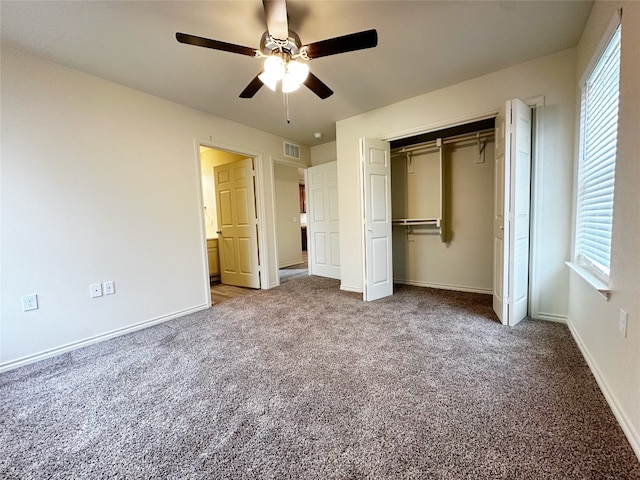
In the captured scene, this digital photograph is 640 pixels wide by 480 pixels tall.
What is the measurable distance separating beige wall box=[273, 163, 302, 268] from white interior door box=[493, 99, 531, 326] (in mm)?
4250

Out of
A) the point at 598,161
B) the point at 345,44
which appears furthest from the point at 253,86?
the point at 598,161

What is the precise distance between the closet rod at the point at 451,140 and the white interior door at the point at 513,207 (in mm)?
876

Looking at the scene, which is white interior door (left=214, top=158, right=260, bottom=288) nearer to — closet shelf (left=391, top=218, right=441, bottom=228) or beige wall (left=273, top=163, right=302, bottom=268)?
beige wall (left=273, top=163, right=302, bottom=268)

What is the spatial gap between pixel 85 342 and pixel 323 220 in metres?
3.58

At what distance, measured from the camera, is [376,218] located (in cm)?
341

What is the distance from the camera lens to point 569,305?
245cm

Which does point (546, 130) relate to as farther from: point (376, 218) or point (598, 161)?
point (376, 218)

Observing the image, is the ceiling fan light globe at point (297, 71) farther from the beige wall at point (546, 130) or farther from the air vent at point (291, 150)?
the air vent at point (291, 150)

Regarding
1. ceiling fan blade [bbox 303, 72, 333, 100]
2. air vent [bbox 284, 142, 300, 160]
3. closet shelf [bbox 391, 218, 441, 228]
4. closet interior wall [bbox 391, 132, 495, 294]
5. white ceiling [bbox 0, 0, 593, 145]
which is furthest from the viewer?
air vent [bbox 284, 142, 300, 160]

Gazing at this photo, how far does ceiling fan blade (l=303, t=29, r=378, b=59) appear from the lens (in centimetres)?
156

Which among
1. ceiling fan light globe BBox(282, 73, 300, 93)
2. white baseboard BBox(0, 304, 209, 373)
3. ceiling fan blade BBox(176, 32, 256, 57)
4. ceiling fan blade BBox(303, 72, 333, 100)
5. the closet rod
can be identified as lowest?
white baseboard BBox(0, 304, 209, 373)

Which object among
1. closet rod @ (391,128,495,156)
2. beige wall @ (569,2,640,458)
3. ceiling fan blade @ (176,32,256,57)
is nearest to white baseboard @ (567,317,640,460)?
beige wall @ (569,2,640,458)

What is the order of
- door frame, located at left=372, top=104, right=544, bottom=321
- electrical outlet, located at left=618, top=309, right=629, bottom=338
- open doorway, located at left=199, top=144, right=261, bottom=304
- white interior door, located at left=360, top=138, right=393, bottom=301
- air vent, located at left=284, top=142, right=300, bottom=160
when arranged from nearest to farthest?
electrical outlet, located at left=618, top=309, right=629, bottom=338, door frame, located at left=372, top=104, right=544, bottom=321, white interior door, located at left=360, top=138, right=393, bottom=301, open doorway, located at left=199, top=144, right=261, bottom=304, air vent, located at left=284, top=142, right=300, bottom=160

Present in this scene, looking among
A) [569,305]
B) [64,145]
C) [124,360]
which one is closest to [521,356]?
[569,305]
